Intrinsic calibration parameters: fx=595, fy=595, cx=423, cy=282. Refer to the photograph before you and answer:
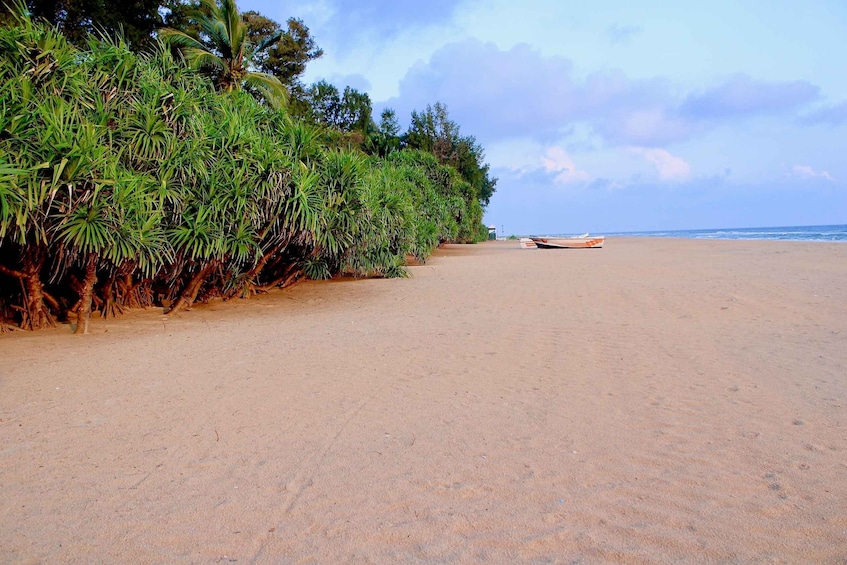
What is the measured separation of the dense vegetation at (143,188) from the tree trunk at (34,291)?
0.02m

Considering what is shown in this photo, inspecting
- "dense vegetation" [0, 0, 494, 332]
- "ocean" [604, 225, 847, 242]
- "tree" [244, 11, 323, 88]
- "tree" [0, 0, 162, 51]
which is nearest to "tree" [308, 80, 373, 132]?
"tree" [244, 11, 323, 88]

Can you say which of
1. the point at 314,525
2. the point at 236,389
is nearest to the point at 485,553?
the point at 314,525

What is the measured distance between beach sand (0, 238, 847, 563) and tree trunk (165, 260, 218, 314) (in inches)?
54.3

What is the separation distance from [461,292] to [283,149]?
15.8 ft

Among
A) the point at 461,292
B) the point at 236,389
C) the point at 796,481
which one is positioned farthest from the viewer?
the point at 461,292

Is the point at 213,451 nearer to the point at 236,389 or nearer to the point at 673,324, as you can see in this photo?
the point at 236,389

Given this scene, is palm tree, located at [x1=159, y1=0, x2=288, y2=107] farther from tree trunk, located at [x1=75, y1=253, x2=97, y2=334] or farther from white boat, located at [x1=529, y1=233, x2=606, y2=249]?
white boat, located at [x1=529, y1=233, x2=606, y2=249]

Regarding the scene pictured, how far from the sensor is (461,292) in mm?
12797

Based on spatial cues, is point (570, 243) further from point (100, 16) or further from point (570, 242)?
point (100, 16)

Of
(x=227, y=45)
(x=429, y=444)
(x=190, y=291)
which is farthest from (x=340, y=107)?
(x=429, y=444)

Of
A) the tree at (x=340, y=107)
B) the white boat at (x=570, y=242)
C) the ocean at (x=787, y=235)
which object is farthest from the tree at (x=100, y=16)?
the ocean at (x=787, y=235)

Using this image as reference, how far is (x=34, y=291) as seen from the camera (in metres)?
8.00

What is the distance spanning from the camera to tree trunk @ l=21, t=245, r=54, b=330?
302 inches

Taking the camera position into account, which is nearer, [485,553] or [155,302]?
[485,553]
